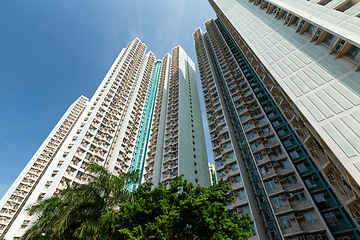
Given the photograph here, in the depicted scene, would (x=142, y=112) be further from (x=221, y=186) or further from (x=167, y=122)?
(x=221, y=186)

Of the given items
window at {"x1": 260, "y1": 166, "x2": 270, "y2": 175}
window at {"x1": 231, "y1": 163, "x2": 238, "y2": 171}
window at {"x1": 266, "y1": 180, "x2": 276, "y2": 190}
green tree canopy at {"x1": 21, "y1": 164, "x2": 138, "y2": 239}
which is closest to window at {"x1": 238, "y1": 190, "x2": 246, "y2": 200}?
window at {"x1": 266, "y1": 180, "x2": 276, "y2": 190}

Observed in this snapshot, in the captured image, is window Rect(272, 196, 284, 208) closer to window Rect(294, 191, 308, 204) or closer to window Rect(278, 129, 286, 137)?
window Rect(294, 191, 308, 204)

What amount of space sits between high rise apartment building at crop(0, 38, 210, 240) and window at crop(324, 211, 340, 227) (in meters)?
19.5

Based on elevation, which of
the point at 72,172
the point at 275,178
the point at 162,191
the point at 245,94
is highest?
the point at 245,94

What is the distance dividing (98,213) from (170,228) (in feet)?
15.0

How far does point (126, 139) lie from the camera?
41.2m

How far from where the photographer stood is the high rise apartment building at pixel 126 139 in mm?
31125

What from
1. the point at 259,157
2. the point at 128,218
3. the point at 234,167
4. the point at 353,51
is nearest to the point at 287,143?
the point at 259,157

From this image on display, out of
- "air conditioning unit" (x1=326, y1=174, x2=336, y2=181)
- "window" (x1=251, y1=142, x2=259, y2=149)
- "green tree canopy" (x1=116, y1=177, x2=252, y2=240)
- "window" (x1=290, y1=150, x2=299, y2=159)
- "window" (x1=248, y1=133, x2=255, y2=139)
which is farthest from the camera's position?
"window" (x1=248, y1=133, x2=255, y2=139)

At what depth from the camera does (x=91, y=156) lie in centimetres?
3356

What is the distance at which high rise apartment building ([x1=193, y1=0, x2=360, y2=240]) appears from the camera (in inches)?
523

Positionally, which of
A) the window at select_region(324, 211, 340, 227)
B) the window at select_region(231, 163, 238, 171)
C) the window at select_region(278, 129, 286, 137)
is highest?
the window at select_region(278, 129, 286, 137)

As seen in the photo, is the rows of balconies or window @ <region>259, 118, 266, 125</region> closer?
window @ <region>259, 118, 266, 125</region>

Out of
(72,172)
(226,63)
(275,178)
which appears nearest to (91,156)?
(72,172)
